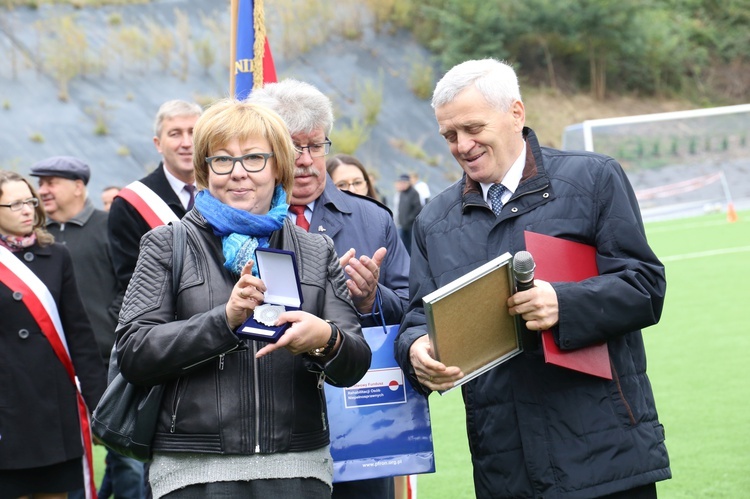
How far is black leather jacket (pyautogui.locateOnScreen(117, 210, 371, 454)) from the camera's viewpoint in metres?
2.76

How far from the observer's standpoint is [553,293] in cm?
312

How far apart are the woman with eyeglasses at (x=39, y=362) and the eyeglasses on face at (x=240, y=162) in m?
2.64

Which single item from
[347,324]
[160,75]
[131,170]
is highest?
[160,75]

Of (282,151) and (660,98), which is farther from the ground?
(660,98)

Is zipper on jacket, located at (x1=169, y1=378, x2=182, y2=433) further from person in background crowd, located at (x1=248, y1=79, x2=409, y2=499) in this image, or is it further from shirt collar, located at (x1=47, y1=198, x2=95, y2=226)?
shirt collar, located at (x1=47, y1=198, x2=95, y2=226)

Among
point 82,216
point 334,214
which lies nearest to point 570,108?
point 82,216

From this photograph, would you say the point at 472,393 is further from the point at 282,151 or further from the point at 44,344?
the point at 44,344

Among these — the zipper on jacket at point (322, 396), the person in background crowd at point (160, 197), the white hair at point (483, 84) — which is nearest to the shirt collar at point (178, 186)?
the person in background crowd at point (160, 197)

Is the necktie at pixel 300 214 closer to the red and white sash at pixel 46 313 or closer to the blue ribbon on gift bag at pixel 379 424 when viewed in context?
the blue ribbon on gift bag at pixel 379 424

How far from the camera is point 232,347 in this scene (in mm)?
2742

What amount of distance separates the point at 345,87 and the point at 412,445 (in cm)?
3448

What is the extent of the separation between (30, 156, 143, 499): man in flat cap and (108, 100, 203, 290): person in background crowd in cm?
173

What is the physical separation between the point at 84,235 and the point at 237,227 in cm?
471

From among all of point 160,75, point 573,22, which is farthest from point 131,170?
point 573,22
